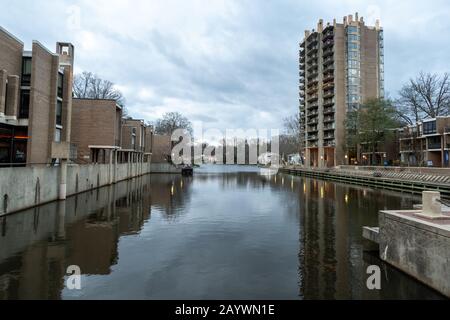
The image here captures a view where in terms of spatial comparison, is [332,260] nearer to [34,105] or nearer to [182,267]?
[182,267]

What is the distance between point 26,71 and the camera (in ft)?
81.8

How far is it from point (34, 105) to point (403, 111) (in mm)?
64177

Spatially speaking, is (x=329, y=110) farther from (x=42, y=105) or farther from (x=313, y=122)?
(x=42, y=105)

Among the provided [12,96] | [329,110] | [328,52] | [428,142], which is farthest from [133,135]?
[328,52]

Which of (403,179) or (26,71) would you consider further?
(403,179)

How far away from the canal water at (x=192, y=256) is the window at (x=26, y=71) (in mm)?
11081

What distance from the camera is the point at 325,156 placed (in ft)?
294

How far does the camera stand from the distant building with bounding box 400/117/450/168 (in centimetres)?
5375

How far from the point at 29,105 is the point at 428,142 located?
61410 mm

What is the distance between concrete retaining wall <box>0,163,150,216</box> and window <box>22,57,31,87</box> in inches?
280

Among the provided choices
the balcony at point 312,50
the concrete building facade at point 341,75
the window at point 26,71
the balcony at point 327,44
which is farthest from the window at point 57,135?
the balcony at point 312,50

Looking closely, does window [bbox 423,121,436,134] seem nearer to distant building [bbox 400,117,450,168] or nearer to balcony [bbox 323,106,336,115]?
distant building [bbox 400,117,450,168]

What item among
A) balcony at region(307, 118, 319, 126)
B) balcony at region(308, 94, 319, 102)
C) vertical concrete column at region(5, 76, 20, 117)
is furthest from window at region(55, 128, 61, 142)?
balcony at region(308, 94, 319, 102)

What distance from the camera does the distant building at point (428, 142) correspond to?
176 feet
